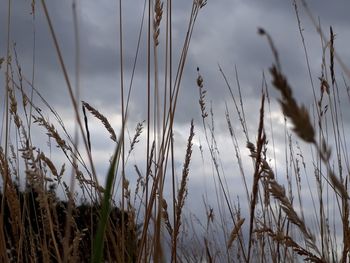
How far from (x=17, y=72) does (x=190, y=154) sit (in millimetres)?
1031

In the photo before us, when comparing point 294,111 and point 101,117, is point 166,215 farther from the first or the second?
point 294,111

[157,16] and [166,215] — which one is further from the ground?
[157,16]

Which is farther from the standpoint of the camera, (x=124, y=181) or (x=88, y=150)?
(x=124, y=181)

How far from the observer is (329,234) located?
233 centimetres

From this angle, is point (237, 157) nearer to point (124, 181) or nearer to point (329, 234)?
point (329, 234)

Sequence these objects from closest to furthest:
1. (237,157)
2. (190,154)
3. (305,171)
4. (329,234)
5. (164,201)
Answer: (164,201) → (190,154) → (329,234) → (237,157) → (305,171)

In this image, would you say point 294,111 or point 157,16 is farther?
point 157,16

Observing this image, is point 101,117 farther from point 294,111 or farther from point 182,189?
point 294,111

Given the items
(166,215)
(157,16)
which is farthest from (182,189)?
(157,16)

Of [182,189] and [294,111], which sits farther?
[182,189]

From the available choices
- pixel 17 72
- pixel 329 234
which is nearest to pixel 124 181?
pixel 17 72

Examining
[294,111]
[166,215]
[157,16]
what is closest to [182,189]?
[166,215]

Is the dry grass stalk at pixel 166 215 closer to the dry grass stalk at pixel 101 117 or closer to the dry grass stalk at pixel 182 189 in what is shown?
the dry grass stalk at pixel 182 189

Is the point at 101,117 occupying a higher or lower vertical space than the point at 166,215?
higher
